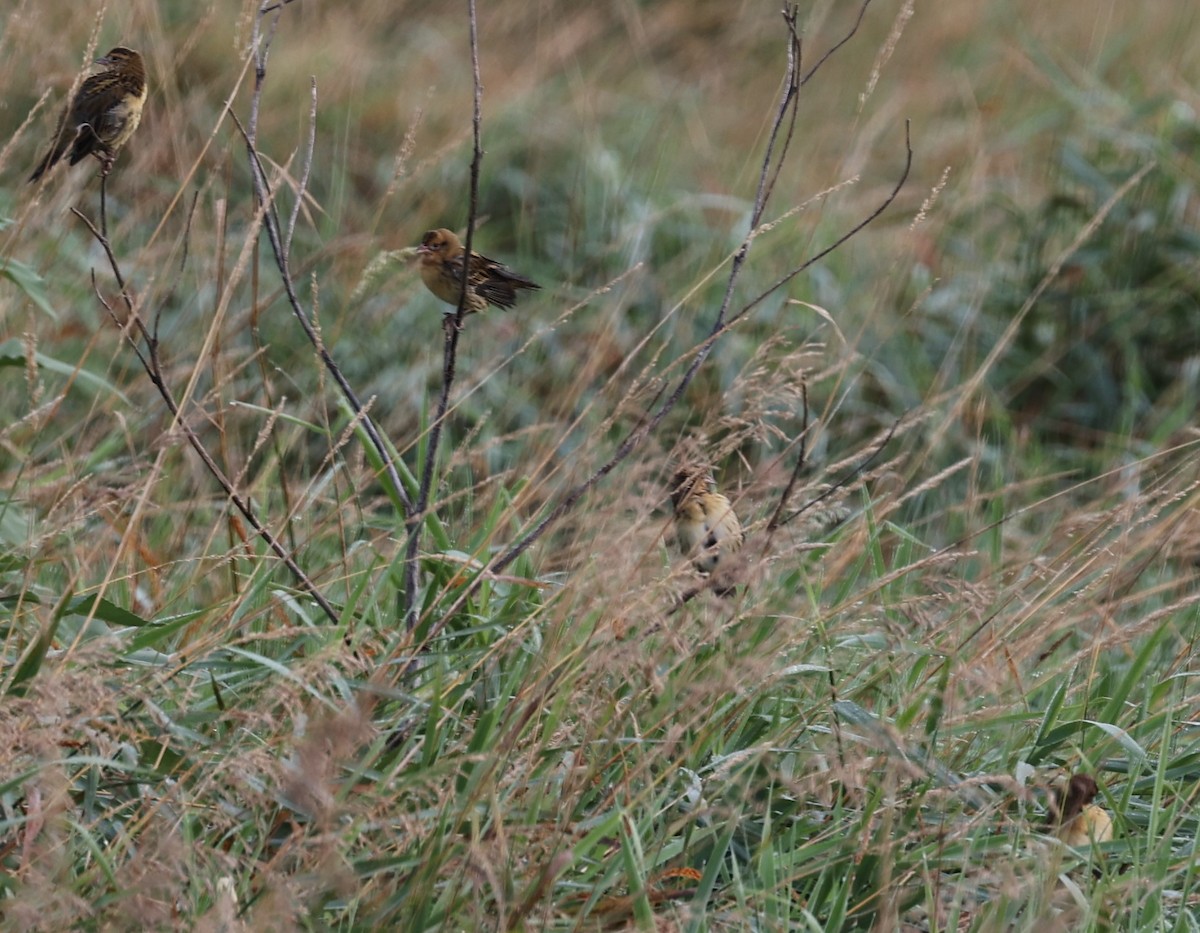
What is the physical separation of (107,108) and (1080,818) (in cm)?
184

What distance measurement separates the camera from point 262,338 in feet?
15.3

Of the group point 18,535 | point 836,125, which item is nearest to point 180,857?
point 18,535

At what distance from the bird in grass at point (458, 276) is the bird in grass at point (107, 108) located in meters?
0.50

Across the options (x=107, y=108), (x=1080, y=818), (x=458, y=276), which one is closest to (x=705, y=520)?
(x=458, y=276)

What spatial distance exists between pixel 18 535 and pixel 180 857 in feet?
3.20

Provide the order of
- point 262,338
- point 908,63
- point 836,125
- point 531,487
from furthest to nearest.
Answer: point 908,63, point 836,125, point 262,338, point 531,487

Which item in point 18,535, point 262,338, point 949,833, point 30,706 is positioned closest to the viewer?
point 30,706

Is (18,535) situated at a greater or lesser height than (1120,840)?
greater

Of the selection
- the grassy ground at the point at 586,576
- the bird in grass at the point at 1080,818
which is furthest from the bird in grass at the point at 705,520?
the bird in grass at the point at 1080,818

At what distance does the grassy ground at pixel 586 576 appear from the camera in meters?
1.87

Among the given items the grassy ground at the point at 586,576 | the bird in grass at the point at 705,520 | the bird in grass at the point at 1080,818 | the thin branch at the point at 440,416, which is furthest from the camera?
the bird in grass at the point at 705,520

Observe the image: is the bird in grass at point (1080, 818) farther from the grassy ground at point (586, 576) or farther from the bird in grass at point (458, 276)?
the bird in grass at point (458, 276)

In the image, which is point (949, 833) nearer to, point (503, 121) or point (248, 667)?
point (248, 667)

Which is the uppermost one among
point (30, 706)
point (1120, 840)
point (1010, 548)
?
point (30, 706)
